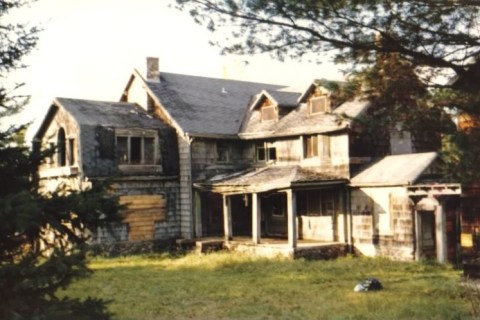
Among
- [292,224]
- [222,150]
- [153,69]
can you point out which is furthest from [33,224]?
[153,69]

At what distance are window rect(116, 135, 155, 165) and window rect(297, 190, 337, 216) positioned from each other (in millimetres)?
7602

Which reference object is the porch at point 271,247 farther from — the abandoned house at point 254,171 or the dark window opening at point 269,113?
the dark window opening at point 269,113

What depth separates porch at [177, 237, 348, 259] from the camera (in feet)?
72.3

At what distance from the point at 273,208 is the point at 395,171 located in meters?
7.46

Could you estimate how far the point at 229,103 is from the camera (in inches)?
1192

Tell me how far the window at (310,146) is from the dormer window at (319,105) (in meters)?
1.34

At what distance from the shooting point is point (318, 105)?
25.3 meters

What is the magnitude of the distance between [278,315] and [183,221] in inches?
572

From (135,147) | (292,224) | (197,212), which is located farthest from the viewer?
(197,212)

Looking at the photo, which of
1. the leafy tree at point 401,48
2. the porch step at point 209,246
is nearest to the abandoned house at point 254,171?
the porch step at point 209,246

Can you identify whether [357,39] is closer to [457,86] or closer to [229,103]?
[457,86]

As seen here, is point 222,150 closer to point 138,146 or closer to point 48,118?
point 138,146

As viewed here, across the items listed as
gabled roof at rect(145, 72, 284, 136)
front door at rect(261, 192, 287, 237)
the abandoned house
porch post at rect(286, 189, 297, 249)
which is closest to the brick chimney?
the abandoned house

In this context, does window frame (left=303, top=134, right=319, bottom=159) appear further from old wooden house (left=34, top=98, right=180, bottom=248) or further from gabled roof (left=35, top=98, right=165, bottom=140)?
gabled roof (left=35, top=98, right=165, bottom=140)
